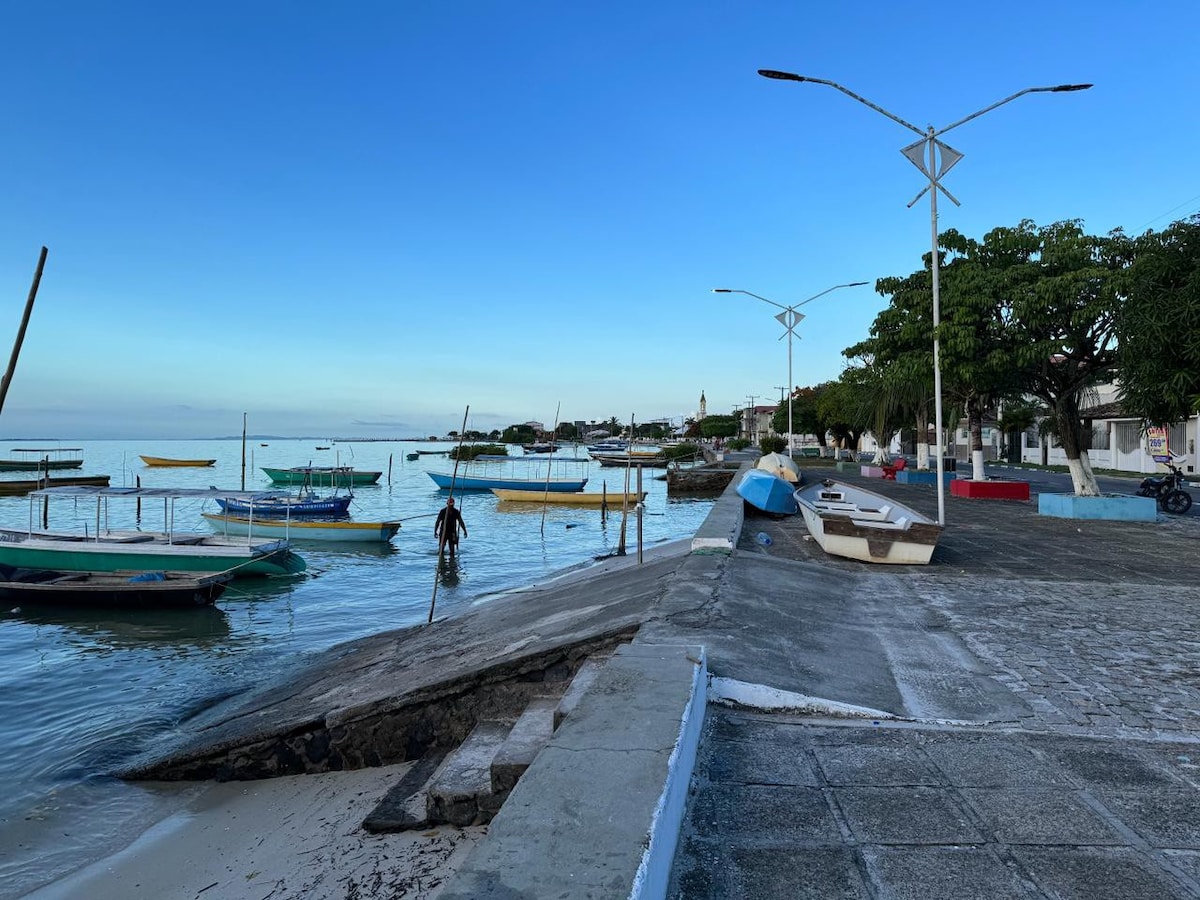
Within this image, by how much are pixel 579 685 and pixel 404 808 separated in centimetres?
132

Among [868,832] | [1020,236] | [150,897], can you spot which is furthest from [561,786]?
[1020,236]

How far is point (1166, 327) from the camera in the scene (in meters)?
12.6

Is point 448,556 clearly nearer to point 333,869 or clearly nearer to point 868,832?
point 333,869

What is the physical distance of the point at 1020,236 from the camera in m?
19.5

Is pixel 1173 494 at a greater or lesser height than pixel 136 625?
greater

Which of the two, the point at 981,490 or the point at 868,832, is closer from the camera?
the point at 868,832

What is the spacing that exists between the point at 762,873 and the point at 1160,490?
21.6 meters

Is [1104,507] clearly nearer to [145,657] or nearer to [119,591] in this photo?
[145,657]

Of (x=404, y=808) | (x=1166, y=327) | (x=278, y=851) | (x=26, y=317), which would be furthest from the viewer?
(x=1166, y=327)

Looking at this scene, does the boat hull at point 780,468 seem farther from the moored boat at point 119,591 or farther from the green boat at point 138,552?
the moored boat at point 119,591

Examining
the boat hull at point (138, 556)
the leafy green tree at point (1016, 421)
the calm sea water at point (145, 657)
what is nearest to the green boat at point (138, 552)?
the boat hull at point (138, 556)

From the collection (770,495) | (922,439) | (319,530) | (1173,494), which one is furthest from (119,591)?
(922,439)

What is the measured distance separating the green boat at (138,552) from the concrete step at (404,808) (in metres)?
14.0

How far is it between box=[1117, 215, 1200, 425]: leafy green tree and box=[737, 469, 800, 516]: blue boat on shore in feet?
23.8
